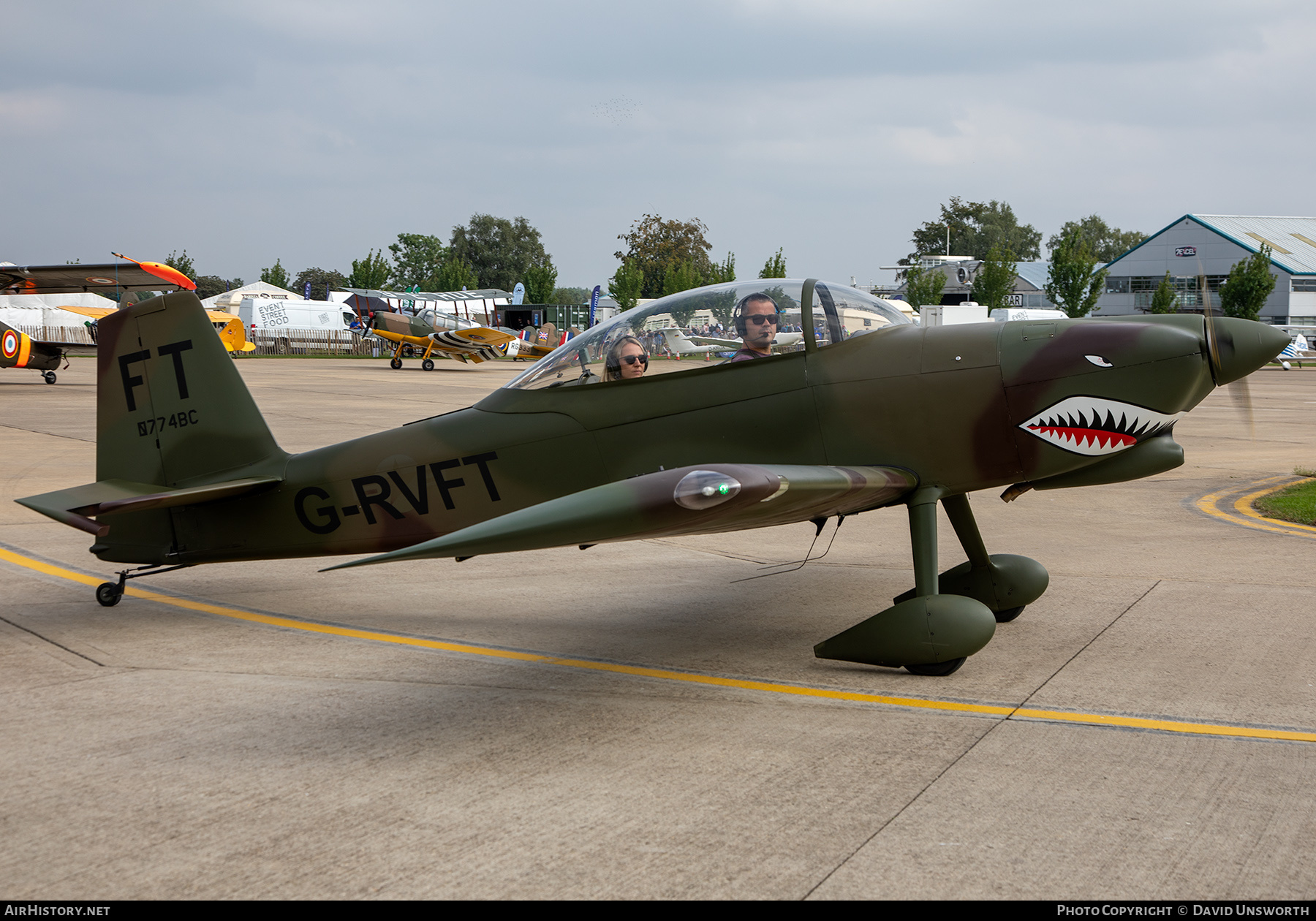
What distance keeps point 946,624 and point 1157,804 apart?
61.9 inches

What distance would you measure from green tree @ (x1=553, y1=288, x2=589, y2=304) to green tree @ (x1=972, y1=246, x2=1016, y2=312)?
6335 cm

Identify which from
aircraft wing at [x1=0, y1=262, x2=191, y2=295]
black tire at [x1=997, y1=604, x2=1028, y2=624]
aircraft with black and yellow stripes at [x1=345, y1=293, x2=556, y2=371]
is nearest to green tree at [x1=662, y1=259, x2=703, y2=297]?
aircraft with black and yellow stripes at [x1=345, y1=293, x2=556, y2=371]

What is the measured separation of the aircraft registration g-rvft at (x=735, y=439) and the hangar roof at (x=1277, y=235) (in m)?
74.8

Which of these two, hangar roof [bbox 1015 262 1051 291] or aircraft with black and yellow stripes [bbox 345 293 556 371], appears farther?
hangar roof [bbox 1015 262 1051 291]

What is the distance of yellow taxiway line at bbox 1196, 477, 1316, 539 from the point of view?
30.8 feet

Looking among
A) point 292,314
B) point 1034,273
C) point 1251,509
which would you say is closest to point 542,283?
point 292,314

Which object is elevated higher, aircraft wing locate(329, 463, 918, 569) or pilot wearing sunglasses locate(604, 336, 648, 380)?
pilot wearing sunglasses locate(604, 336, 648, 380)

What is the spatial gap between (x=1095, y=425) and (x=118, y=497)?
5534 mm

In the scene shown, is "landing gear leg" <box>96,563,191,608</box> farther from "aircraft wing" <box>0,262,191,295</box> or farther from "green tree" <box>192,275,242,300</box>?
"green tree" <box>192,275,242,300</box>

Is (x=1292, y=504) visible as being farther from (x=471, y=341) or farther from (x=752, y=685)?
(x=471, y=341)

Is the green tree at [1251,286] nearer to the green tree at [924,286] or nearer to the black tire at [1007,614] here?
the green tree at [924,286]

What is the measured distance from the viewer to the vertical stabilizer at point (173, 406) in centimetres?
650

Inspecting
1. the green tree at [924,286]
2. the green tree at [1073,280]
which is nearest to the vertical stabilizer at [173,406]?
the green tree at [1073,280]

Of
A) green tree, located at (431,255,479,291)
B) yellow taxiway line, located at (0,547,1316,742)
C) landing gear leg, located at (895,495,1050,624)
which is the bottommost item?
yellow taxiway line, located at (0,547,1316,742)
